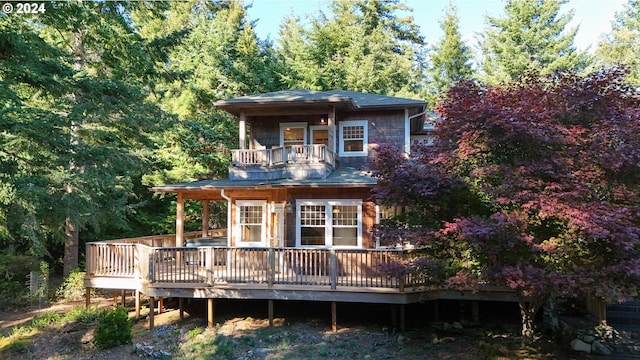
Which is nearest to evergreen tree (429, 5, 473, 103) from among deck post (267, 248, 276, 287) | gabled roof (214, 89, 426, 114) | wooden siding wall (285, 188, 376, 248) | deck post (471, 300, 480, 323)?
gabled roof (214, 89, 426, 114)

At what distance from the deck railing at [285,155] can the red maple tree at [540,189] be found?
17.6ft

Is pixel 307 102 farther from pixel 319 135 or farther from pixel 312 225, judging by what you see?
pixel 312 225

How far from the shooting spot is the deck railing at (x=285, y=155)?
42.0 feet

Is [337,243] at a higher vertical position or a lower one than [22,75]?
lower

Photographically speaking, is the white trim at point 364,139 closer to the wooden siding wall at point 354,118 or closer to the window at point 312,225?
the wooden siding wall at point 354,118

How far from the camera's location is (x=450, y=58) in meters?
33.0

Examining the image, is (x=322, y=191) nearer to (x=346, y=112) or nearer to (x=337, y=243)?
(x=337, y=243)

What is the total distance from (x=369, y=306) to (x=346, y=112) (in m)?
6.65

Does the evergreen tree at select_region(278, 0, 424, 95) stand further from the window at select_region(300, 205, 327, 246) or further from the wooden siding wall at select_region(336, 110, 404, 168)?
the window at select_region(300, 205, 327, 246)

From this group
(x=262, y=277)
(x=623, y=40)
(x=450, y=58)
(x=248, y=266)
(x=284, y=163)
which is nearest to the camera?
(x=262, y=277)

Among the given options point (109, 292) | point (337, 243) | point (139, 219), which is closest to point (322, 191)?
point (337, 243)

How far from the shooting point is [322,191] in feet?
41.2

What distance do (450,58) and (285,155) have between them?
81.1ft

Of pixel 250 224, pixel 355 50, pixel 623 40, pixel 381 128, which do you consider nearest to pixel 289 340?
pixel 250 224
